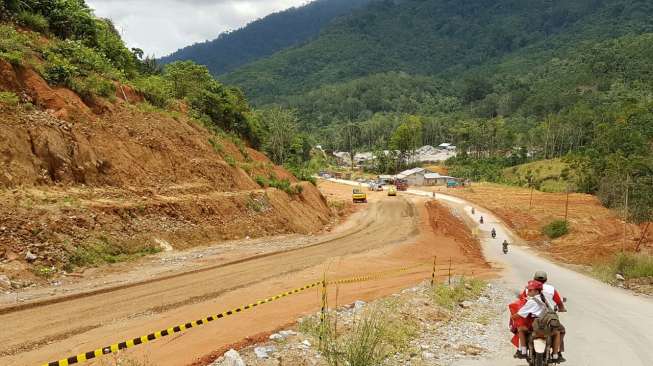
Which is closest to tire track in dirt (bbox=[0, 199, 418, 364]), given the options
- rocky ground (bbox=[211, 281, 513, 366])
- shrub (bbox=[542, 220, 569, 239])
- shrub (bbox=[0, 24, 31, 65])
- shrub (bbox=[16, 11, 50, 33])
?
rocky ground (bbox=[211, 281, 513, 366])

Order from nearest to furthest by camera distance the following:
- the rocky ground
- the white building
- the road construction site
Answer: the rocky ground, the road construction site, the white building

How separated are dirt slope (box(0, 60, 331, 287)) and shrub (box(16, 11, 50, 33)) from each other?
16.9 feet

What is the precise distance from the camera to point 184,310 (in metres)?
12.7

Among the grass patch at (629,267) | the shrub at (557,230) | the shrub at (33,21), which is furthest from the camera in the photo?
the shrub at (557,230)

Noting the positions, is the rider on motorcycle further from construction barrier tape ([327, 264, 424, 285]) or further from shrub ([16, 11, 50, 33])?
shrub ([16, 11, 50, 33])

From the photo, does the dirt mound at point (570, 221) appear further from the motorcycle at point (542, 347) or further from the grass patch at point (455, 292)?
the motorcycle at point (542, 347)

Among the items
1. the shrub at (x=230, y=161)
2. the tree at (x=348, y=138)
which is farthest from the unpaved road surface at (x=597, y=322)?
the tree at (x=348, y=138)

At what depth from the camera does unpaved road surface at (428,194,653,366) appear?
37.0ft

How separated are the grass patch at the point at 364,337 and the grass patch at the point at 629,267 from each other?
564 inches

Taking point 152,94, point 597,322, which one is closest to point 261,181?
point 152,94

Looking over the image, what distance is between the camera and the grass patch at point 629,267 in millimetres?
21325

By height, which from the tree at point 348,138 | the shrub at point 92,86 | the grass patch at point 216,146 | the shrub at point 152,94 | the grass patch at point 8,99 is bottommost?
the grass patch at point 216,146

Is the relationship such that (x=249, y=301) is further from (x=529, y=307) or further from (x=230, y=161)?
(x=230, y=161)

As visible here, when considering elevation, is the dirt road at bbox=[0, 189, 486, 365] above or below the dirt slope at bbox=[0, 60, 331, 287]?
below
